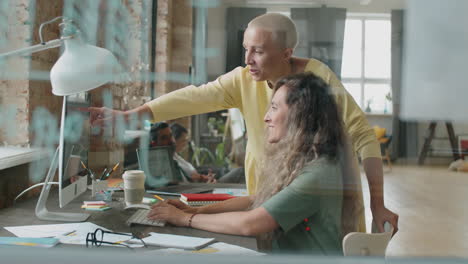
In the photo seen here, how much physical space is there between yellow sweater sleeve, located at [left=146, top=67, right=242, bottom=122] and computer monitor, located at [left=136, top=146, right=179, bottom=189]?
533 millimetres

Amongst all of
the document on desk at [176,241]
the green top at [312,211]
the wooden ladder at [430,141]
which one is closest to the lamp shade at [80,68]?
the document on desk at [176,241]

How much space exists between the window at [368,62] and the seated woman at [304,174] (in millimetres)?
69

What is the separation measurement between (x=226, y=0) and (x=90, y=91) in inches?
21.7

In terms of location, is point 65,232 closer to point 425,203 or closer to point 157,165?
point 157,165

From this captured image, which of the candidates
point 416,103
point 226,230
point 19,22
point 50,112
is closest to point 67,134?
point 50,112

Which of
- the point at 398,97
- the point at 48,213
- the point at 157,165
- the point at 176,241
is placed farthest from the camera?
the point at 157,165

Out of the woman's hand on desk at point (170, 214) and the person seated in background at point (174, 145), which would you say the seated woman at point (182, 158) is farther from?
the woman's hand on desk at point (170, 214)

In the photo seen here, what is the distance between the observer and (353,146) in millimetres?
1141

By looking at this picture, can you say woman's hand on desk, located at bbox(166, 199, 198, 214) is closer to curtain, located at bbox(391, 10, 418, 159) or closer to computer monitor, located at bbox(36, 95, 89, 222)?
computer monitor, located at bbox(36, 95, 89, 222)

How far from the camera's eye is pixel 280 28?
1130 mm

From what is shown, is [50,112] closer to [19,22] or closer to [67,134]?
[67,134]

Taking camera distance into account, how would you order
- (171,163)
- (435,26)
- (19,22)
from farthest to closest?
(171,163), (19,22), (435,26)

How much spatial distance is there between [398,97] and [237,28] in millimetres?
440

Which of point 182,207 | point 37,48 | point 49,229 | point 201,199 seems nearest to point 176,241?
point 182,207
